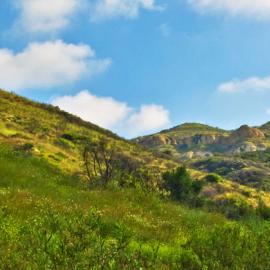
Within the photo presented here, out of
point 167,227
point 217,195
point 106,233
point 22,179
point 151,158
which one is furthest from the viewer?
point 151,158

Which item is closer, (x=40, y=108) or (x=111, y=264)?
(x=111, y=264)

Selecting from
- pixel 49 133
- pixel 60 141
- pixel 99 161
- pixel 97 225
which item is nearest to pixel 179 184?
pixel 99 161

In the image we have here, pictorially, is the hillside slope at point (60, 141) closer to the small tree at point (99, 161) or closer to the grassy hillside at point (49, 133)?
the grassy hillside at point (49, 133)

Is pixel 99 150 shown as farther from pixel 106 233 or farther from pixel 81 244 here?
pixel 81 244

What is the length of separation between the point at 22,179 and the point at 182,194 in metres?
23.9

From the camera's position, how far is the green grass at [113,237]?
731 cm

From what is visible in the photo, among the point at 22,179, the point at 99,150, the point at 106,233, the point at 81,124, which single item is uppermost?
the point at 81,124

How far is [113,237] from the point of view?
44.4 feet

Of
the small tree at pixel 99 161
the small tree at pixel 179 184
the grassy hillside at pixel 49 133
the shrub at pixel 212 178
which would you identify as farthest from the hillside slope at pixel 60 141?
the shrub at pixel 212 178

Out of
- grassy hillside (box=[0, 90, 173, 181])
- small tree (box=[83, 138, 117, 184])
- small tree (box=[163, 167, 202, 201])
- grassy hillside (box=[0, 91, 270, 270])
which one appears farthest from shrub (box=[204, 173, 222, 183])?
small tree (box=[163, 167, 202, 201])

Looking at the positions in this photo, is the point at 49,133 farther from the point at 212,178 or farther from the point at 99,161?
the point at 212,178

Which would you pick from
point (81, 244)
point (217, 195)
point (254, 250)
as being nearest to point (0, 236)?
point (81, 244)

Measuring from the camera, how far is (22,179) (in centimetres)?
2270

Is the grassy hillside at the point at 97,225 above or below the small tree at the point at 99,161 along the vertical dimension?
below
